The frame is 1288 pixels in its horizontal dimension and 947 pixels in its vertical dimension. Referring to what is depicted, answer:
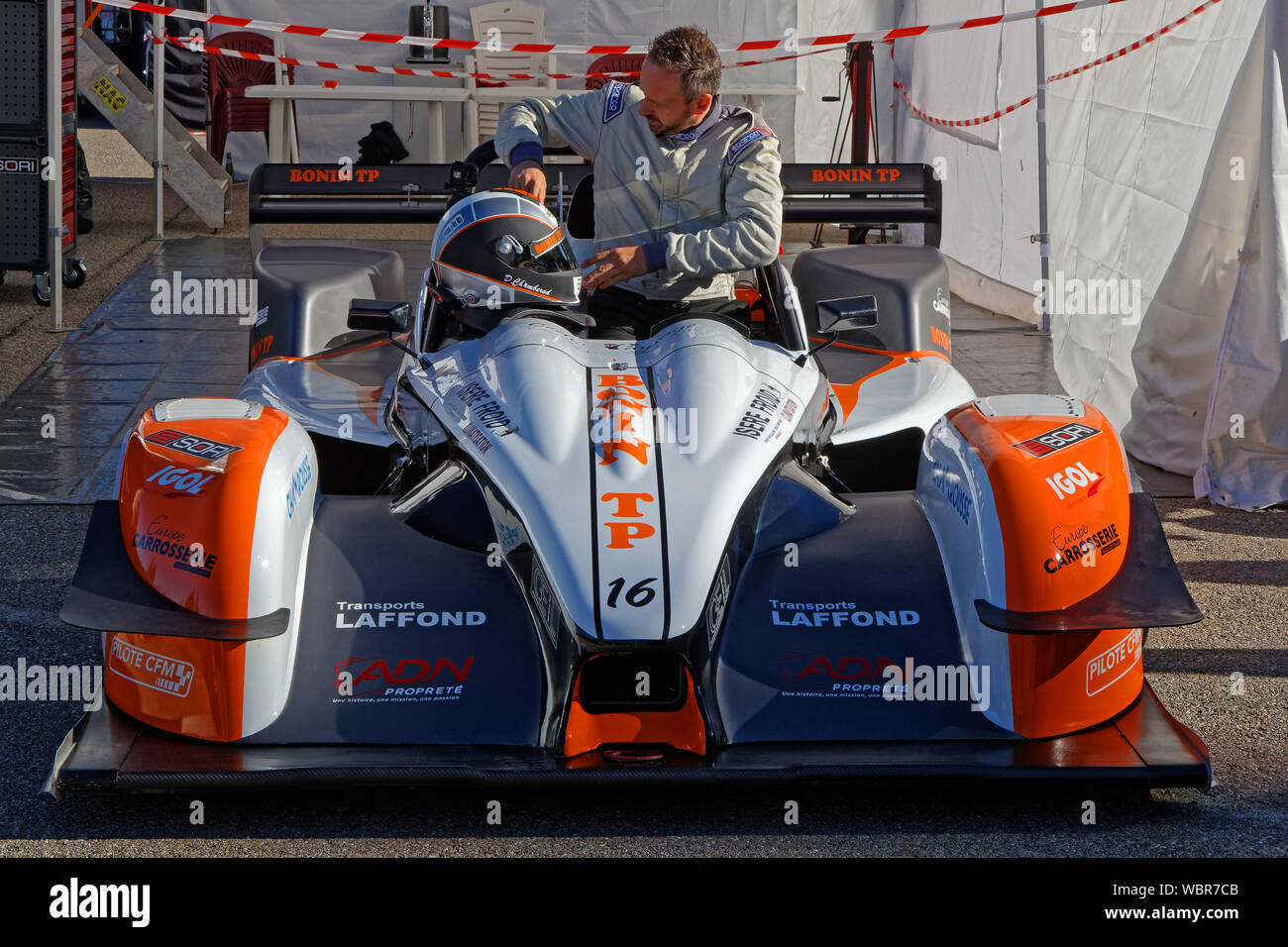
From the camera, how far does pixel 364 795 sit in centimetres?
326

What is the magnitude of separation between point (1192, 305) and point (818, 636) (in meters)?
3.42

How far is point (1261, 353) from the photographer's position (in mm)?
5660

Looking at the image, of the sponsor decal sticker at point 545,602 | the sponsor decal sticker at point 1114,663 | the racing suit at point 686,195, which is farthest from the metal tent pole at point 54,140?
the sponsor decal sticker at point 1114,663

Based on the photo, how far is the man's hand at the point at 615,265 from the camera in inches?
171

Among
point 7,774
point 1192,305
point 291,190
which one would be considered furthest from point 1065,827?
point 291,190

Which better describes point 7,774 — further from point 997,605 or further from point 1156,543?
point 1156,543

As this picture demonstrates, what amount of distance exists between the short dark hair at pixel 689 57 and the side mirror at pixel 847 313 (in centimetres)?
83

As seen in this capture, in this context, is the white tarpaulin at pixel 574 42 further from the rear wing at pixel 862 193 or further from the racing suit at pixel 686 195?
the racing suit at pixel 686 195

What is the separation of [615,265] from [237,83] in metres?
11.1

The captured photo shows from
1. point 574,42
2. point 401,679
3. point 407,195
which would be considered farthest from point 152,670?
point 574,42

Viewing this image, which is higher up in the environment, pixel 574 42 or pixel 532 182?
pixel 574 42

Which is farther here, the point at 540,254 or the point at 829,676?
the point at 540,254

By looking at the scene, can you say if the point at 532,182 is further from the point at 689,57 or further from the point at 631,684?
the point at 631,684

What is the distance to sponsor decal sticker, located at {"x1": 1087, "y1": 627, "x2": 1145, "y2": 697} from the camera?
3271 mm
